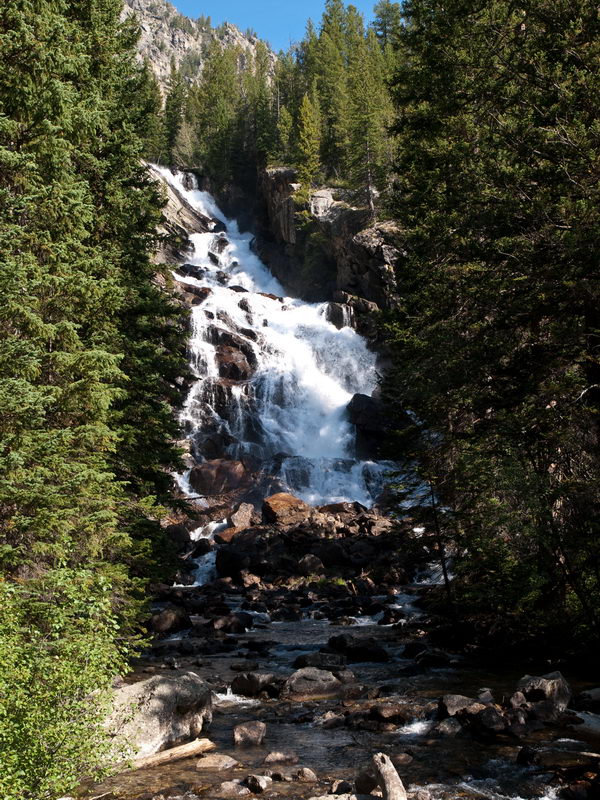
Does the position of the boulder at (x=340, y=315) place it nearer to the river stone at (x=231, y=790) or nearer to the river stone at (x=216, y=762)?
the river stone at (x=216, y=762)

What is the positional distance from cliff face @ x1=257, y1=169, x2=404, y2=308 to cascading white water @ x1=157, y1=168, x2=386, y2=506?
13.9 ft

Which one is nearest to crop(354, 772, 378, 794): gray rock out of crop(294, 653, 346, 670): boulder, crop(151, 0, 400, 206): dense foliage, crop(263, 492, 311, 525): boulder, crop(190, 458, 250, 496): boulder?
crop(294, 653, 346, 670): boulder

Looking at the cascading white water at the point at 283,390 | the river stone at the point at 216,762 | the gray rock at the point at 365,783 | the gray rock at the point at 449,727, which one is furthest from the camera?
the cascading white water at the point at 283,390

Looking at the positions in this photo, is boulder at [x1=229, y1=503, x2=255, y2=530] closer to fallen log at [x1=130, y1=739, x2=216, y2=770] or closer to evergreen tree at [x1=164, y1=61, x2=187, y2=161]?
fallen log at [x1=130, y1=739, x2=216, y2=770]

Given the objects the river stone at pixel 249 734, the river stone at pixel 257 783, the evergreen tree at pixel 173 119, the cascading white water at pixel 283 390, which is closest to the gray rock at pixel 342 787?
the river stone at pixel 257 783

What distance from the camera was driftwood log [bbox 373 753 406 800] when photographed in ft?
21.4

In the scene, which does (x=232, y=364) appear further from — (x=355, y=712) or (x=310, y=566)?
(x=355, y=712)

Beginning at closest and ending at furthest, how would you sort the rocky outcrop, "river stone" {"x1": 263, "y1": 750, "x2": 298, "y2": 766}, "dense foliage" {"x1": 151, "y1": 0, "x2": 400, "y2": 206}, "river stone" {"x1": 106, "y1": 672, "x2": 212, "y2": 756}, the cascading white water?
1. "river stone" {"x1": 263, "y1": 750, "x2": 298, "y2": 766}
2. "river stone" {"x1": 106, "y1": 672, "x2": 212, "y2": 756}
3. the cascading white water
4. "dense foliage" {"x1": 151, "y1": 0, "x2": 400, "y2": 206}
5. the rocky outcrop

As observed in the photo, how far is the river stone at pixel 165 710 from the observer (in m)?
8.71

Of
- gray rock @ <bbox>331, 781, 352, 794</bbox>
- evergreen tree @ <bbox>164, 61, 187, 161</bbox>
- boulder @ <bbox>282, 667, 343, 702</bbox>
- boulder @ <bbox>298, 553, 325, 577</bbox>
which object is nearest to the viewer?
gray rock @ <bbox>331, 781, 352, 794</bbox>

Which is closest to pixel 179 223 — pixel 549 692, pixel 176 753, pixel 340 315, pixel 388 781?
pixel 340 315

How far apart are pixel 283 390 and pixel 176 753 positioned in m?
36.1

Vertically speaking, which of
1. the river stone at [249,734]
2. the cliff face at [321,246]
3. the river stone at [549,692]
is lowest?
the river stone at [249,734]

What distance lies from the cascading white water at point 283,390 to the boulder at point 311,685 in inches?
949
